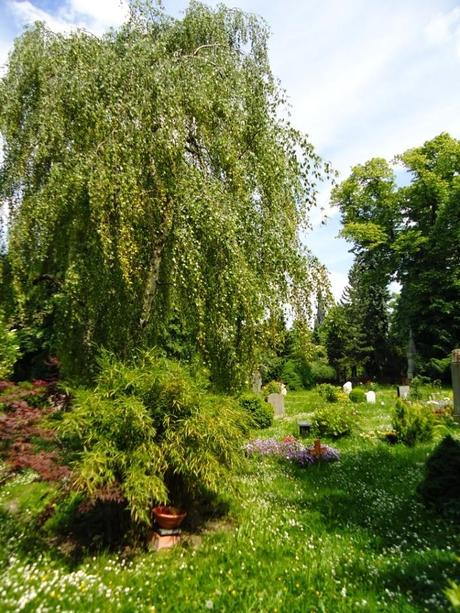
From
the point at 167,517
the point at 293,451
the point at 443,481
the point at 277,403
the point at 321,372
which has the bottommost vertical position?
the point at 293,451

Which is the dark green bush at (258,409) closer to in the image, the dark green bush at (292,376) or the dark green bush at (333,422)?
the dark green bush at (333,422)

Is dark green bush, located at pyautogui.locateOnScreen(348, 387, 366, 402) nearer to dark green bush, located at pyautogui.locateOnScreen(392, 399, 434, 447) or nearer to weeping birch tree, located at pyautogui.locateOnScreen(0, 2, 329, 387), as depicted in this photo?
dark green bush, located at pyautogui.locateOnScreen(392, 399, 434, 447)

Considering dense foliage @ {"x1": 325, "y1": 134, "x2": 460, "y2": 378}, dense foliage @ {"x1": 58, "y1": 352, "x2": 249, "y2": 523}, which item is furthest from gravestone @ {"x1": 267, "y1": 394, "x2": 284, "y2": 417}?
dense foliage @ {"x1": 58, "y1": 352, "x2": 249, "y2": 523}

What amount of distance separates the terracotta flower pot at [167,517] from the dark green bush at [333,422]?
619cm

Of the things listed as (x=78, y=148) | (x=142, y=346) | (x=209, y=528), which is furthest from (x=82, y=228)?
(x=209, y=528)

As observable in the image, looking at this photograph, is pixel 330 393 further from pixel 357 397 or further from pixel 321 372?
pixel 321 372

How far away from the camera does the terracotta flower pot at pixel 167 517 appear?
4172mm

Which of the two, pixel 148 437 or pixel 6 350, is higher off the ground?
pixel 6 350

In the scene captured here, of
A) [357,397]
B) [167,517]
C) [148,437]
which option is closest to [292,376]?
[357,397]

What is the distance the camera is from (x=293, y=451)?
8.20 metres

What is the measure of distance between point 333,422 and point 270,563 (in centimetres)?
638

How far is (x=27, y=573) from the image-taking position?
348 centimetres

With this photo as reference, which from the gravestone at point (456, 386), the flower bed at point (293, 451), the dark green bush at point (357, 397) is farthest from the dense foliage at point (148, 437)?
the dark green bush at point (357, 397)

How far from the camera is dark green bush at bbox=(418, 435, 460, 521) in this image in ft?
15.7
